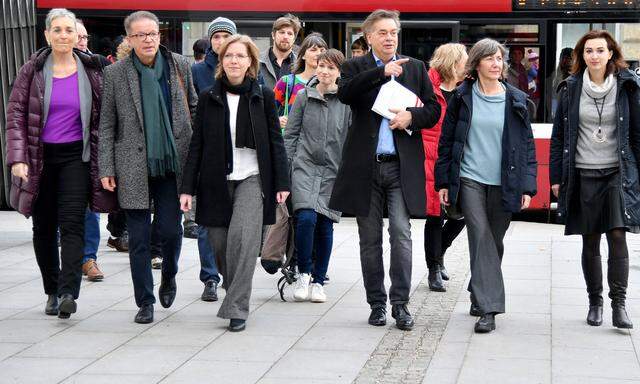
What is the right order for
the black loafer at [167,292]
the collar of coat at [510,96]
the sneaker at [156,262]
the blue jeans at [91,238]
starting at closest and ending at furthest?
the collar of coat at [510,96] < the black loafer at [167,292] < the blue jeans at [91,238] < the sneaker at [156,262]

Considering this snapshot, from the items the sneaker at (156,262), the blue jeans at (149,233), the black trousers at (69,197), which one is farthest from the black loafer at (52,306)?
the sneaker at (156,262)

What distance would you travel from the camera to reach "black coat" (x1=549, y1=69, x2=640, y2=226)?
7199mm

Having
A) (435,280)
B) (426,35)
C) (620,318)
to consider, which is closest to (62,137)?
(435,280)

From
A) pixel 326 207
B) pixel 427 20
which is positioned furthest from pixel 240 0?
pixel 326 207

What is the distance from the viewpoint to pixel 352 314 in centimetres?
774

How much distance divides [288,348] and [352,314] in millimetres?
1164

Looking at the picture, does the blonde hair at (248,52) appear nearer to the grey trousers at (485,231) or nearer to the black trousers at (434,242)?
the grey trousers at (485,231)

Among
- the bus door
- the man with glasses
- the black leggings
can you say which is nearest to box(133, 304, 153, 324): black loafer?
the man with glasses

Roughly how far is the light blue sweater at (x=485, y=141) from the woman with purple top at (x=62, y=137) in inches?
85.0

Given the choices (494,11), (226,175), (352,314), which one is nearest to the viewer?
(226,175)

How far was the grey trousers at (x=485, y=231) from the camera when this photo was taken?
7207 mm

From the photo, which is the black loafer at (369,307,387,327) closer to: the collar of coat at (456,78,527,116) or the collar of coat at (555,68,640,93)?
the collar of coat at (456,78,527,116)

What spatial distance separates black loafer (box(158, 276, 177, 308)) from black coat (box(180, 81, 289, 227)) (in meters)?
0.58

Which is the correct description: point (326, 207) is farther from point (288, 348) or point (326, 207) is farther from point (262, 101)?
point (288, 348)
